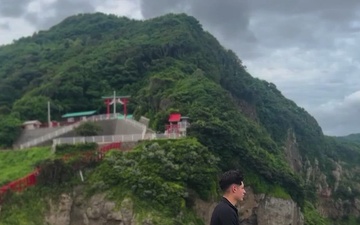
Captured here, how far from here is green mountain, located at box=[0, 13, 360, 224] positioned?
41219mm

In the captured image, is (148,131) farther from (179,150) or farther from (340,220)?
(340,220)

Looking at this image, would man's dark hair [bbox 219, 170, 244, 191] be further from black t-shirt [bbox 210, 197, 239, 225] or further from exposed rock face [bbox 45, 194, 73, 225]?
exposed rock face [bbox 45, 194, 73, 225]

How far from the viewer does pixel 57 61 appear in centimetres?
7294

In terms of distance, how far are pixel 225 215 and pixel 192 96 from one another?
129 ft

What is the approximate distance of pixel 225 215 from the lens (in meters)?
5.50

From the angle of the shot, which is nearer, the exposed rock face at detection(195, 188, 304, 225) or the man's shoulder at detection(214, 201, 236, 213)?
the man's shoulder at detection(214, 201, 236, 213)

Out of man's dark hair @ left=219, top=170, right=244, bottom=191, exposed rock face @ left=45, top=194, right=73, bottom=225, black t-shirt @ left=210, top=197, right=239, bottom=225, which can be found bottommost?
exposed rock face @ left=45, top=194, right=73, bottom=225

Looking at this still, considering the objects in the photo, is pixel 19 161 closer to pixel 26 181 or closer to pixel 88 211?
pixel 26 181

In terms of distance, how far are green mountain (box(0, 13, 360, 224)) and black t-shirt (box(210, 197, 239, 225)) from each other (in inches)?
1242

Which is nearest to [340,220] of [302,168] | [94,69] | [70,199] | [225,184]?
[302,168]

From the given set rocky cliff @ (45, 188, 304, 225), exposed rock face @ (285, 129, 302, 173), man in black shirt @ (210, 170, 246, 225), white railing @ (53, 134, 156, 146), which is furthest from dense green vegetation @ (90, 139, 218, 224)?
exposed rock face @ (285, 129, 302, 173)

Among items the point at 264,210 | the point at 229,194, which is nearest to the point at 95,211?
the point at 264,210

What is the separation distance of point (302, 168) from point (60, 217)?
4215cm

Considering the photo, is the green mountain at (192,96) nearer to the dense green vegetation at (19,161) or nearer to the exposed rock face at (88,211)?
the dense green vegetation at (19,161)
